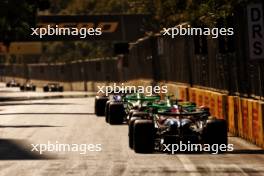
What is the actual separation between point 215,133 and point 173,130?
2.90ft

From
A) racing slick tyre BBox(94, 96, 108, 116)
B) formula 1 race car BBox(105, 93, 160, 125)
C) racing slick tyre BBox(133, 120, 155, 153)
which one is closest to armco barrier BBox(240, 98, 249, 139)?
racing slick tyre BBox(133, 120, 155, 153)

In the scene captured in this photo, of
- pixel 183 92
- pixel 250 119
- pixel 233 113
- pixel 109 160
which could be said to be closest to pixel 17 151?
pixel 109 160

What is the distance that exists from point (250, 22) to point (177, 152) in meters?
2.96

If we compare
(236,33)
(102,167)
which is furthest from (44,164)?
(236,33)

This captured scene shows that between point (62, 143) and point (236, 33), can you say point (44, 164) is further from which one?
point (236, 33)

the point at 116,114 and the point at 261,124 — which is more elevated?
the point at 261,124

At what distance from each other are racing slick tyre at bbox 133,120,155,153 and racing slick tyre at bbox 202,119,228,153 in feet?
3.48

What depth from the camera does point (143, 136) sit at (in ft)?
58.0

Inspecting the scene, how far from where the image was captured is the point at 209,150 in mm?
17859

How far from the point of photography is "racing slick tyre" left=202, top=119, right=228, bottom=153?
17.8 m

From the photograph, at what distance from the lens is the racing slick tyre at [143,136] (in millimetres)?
17531

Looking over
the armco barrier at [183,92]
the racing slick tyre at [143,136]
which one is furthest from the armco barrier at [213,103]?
the racing slick tyre at [143,136]

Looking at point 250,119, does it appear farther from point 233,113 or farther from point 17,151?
point 17,151

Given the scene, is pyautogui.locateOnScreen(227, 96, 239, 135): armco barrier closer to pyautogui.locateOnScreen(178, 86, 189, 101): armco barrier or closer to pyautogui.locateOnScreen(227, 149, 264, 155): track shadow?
pyautogui.locateOnScreen(227, 149, 264, 155): track shadow
